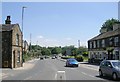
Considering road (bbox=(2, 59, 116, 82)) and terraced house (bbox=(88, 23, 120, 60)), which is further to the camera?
terraced house (bbox=(88, 23, 120, 60))

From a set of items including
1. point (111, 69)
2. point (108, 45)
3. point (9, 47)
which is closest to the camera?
point (111, 69)

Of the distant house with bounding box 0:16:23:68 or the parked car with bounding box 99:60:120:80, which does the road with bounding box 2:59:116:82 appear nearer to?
the parked car with bounding box 99:60:120:80

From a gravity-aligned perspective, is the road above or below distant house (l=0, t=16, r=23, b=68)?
below

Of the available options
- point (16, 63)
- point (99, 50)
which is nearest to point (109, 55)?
point (99, 50)

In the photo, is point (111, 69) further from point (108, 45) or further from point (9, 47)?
point (108, 45)

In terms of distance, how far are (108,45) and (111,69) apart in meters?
37.7

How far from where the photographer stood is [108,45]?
5956 centimetres

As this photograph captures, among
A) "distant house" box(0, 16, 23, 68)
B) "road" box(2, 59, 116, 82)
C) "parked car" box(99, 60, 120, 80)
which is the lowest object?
"road" box(2, 59, 116, 82)

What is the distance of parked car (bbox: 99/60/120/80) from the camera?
845 inches

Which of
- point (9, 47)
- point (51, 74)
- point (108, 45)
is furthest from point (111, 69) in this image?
point (108, 45)

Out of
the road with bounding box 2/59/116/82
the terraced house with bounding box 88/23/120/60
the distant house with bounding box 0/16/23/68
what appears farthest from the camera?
the terraced house with bounding box 88/23/120/60

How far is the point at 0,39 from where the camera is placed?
41438 mm

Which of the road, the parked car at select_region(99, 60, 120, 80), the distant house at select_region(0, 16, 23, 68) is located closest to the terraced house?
the road

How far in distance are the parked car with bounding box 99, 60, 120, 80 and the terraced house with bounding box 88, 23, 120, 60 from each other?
28.9 m
